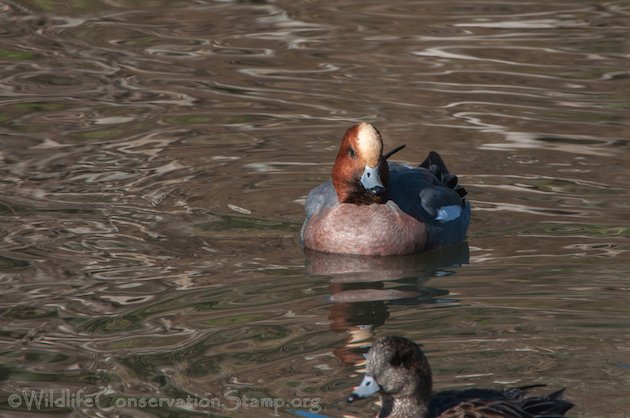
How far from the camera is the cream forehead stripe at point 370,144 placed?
32.9 ft

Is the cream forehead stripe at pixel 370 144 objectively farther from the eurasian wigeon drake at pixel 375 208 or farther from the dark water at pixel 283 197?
the dark water at pixel 283 197

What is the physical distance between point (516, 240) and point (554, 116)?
3.60m

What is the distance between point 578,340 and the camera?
298 inches

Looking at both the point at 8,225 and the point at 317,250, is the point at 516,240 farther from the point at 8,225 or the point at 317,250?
the point at 8,225

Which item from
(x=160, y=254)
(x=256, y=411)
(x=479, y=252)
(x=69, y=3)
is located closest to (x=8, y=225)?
(x=160, y=254)

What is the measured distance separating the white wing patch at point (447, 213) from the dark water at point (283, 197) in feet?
0.73

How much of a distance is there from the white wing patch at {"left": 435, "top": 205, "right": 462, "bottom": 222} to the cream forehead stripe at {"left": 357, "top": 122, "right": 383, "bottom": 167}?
2.23 feet

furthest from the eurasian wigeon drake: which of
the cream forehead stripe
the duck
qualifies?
the duck

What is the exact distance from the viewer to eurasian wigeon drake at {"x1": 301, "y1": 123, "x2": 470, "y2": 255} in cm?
1009

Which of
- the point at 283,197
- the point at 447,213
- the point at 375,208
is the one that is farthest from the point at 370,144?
the point at 283,197

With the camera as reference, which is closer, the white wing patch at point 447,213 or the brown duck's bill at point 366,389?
the brown duck's bill at point 366,389

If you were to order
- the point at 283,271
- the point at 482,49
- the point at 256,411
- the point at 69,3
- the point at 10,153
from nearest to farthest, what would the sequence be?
1. the point at 256,411
2. the point at 283,271
3. the point at 10,153
4. the point at 482,49
5. the point at 69,3

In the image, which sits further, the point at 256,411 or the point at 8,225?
the point at 8,225

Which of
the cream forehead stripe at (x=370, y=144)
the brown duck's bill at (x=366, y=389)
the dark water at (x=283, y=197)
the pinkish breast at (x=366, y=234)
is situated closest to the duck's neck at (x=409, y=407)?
the brown duck's bill at (x=366, y=389)
